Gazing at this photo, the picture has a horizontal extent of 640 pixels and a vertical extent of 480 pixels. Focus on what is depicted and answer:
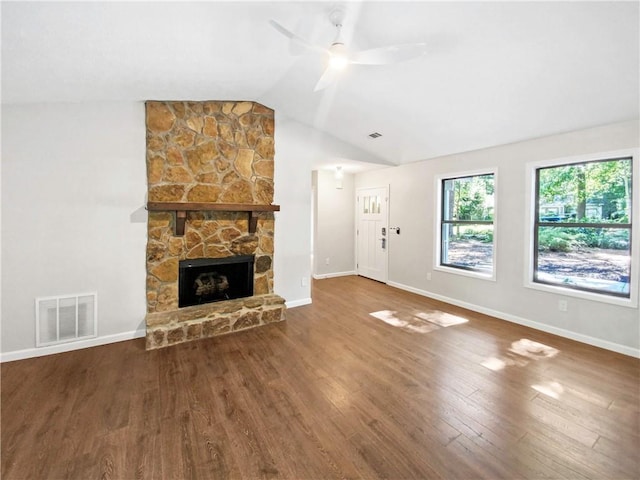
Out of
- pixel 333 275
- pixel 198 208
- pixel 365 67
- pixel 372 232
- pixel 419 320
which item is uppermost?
pixel 365 67

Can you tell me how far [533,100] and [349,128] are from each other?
7.56 ft

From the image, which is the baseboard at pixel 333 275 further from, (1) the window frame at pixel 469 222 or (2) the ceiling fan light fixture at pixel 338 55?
(2) the ceiling fan light fixture at pixel 338 55

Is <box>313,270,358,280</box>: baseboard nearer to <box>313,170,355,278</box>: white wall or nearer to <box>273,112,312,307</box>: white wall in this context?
<box>313,170,355,278</box>: white wall

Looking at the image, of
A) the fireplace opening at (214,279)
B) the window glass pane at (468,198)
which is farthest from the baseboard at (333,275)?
the window glass pane at (468,198)

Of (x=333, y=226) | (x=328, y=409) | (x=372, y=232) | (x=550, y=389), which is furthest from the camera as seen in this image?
(x=333, y=226)

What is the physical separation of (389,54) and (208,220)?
2839 millimetres

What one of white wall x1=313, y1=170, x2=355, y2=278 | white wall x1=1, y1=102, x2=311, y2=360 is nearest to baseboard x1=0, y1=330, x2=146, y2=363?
white wall x1=1, y1=102, x2=311, y2=360

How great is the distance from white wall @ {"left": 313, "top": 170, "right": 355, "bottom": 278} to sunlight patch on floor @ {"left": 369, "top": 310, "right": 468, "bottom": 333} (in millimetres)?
2473

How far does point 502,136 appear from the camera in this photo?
3791 mm

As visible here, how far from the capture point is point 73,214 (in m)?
3.14

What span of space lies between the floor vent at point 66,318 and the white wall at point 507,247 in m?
4.77

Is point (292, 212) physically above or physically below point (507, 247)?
above

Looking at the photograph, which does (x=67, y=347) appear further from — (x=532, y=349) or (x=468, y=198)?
(x=468, y=198)

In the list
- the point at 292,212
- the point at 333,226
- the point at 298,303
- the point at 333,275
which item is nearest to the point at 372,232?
the point at 333,226
